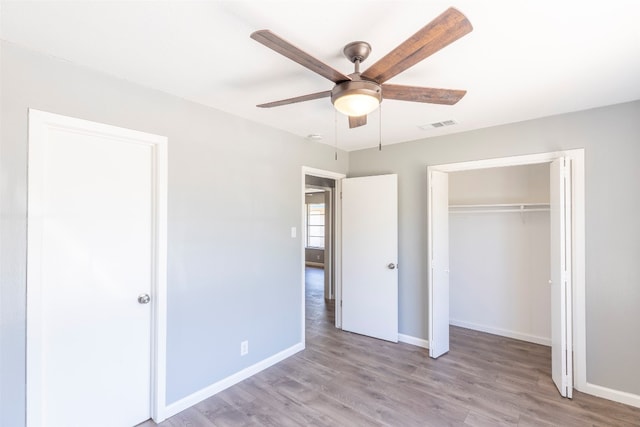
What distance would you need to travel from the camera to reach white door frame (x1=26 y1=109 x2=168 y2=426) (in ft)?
5.77

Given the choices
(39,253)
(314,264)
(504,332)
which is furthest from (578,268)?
(314,264)

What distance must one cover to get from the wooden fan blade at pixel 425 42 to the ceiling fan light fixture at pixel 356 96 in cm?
5

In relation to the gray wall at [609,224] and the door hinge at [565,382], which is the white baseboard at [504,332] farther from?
the door hinge at [565,382]

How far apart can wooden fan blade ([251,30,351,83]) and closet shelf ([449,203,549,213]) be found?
3.24 metres

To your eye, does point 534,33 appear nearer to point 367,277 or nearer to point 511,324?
point 367,277

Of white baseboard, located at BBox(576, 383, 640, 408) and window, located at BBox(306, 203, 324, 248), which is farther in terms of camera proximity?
window, located at BBox(306, 203, 324, 248)

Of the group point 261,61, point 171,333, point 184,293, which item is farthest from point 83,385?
point 261,61

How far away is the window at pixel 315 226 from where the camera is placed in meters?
10.0

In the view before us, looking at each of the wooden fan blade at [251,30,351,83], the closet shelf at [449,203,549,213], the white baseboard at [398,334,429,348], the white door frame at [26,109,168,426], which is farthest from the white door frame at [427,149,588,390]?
the white door frame at [26,109,168,426]

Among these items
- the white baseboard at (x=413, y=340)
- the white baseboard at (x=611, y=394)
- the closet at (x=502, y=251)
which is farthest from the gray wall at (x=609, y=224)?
the white baseboard at (x=413, y=340)

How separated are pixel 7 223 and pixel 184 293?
116 centimetres

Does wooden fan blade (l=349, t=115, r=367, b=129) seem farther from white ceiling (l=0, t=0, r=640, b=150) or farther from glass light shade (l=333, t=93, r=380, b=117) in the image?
glass light shade (l=333, t=93, r=380, b=117)

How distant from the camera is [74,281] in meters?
1.98

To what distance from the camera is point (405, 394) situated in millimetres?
2691
